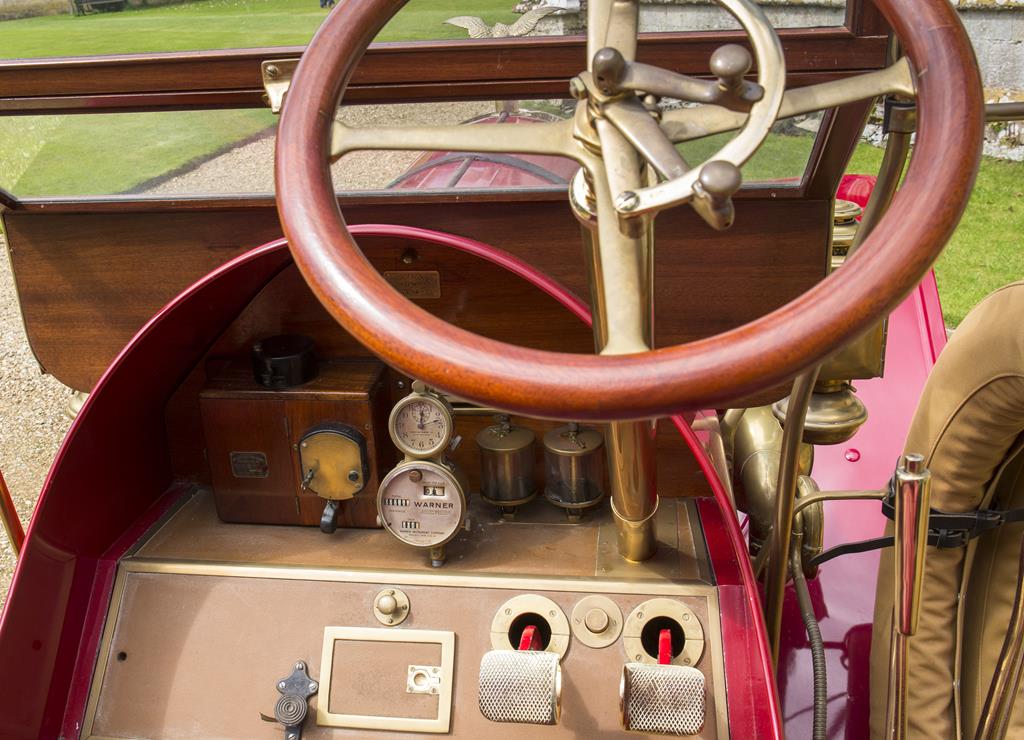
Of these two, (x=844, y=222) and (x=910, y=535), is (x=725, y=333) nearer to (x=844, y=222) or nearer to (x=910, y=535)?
(x=910, y=535)

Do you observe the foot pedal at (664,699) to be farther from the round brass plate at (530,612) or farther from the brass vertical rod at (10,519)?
the brass vertical rod at (10,519)

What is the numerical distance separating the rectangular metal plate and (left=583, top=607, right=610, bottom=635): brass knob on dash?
0.64ft

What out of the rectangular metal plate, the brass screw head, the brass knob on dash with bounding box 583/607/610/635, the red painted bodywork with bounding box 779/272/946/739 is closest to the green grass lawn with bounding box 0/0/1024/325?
the brass screw head

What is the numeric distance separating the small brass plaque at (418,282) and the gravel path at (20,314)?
0.15 m

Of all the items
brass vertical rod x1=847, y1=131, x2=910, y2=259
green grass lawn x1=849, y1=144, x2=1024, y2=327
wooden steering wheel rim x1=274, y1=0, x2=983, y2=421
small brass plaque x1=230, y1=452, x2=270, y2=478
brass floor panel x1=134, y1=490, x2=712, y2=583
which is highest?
green grass lawn x1=849, y1=144, x2=1024, y2=327

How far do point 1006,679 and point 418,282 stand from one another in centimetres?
100

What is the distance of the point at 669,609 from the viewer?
1.28m

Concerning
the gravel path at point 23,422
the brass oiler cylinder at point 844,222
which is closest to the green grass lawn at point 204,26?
the brass oiler cylinder at point 844,222

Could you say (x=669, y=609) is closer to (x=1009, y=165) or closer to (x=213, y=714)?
(x=213, y=714)

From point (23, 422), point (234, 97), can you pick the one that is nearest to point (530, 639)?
point (234, 97)

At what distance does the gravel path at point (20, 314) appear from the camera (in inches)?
52.0

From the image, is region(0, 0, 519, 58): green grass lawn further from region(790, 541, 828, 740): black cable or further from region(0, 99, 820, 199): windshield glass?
region(790, 541, 828, 740): black cable

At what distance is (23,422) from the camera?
421 cm

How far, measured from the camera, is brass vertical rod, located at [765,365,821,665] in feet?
3.63
